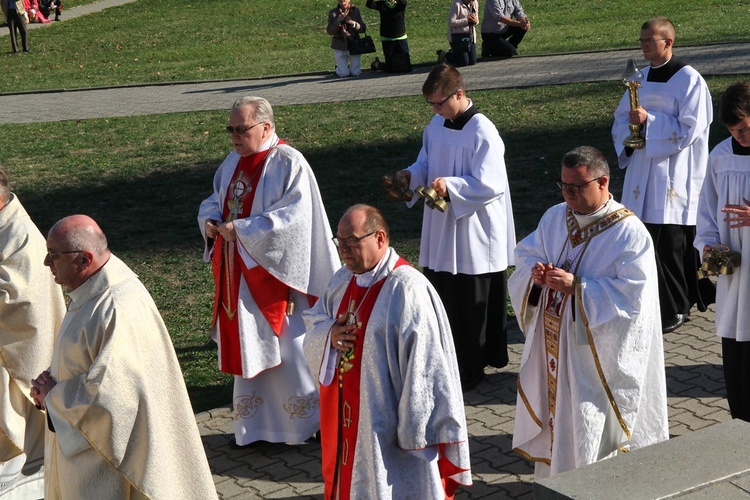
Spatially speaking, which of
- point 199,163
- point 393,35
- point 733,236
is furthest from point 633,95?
point 393,35

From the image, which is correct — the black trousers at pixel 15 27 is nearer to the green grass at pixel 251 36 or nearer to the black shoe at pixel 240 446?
the green grass at pixel 251 36

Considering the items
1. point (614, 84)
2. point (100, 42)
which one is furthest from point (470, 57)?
point (100, 42)

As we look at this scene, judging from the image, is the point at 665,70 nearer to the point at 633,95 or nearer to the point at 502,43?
the point at 633,95

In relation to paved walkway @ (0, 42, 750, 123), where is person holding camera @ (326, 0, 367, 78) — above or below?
above

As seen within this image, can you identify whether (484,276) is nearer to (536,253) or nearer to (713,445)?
(536,253)

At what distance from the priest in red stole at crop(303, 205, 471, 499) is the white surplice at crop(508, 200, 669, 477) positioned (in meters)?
0.78

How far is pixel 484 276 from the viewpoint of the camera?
788 centimetres

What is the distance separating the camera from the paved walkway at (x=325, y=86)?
58.9 feet

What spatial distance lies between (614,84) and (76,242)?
13.1 m

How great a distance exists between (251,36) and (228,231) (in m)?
20.8

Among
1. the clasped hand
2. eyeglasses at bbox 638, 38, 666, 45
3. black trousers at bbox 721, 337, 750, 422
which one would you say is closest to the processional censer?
eyeglasses at bbox 638, 38, 666, 45

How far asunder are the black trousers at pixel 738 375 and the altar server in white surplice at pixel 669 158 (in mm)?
1971

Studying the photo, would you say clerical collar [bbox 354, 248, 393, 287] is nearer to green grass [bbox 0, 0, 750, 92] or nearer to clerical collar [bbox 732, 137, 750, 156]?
clerical collar [bbox 732, 137, 750, 156]

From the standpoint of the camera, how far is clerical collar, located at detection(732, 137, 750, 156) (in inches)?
248
